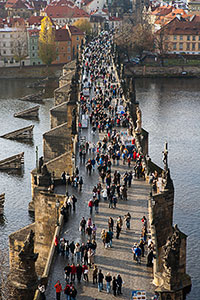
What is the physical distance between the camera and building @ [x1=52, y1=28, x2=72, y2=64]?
486 feet

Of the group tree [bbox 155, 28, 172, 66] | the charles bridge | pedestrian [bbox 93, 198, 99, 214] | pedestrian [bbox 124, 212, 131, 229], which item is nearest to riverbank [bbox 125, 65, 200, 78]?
tree [bbox 155, 28, 172, 66]

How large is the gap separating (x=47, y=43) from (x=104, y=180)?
103106mm

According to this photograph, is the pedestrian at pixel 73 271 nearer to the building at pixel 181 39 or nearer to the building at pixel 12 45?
the building at pixel 12 45

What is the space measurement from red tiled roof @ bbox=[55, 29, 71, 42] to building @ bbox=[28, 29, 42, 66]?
16.3 ft

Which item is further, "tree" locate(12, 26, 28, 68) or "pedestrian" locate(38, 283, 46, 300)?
"tree" locate(12, 26, 28, 68)

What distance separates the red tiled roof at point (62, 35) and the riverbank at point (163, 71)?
18.9 meters

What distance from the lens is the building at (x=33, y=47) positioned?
146 meters

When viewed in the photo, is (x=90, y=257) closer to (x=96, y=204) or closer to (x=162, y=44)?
(x=96, y=204)

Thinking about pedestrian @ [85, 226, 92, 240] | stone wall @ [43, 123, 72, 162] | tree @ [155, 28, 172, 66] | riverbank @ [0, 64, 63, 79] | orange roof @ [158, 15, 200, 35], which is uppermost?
orange roof @ [158, 15, 200, 35]

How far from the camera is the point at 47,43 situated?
142 m

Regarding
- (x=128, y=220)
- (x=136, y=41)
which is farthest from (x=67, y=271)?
(x=136, y=41)

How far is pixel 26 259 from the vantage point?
27375mm

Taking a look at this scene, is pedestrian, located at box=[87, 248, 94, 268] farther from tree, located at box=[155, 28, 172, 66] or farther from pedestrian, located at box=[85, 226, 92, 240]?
tree, located at box=[155, 28, 172, 66]

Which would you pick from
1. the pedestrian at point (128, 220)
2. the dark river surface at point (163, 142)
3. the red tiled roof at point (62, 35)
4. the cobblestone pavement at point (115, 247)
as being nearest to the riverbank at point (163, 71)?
the dark river surface at point (163, 142)
